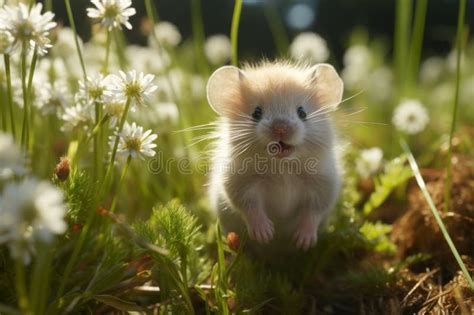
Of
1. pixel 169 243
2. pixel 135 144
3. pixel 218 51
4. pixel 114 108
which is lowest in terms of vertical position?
pixel 169 243

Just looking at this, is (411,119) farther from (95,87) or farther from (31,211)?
(31,211)

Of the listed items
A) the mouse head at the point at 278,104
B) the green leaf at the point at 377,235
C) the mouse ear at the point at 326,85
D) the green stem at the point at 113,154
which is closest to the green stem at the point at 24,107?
the green stem at the point at 113,154

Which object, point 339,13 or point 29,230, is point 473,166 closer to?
point 29,230

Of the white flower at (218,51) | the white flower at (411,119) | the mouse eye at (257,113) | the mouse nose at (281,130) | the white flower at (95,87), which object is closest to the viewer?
the white flower at (95,87)

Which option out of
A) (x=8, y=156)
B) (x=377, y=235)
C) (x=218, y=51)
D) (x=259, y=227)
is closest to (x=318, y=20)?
(x=218, y=51)

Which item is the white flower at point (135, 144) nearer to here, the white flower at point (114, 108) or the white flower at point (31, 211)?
the white flower at point (114, 108)

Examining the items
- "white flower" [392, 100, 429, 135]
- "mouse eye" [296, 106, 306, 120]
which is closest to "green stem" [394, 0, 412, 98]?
"white flower" [392, 100, 429, 135]

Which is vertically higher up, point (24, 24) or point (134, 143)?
point (24, 24)
